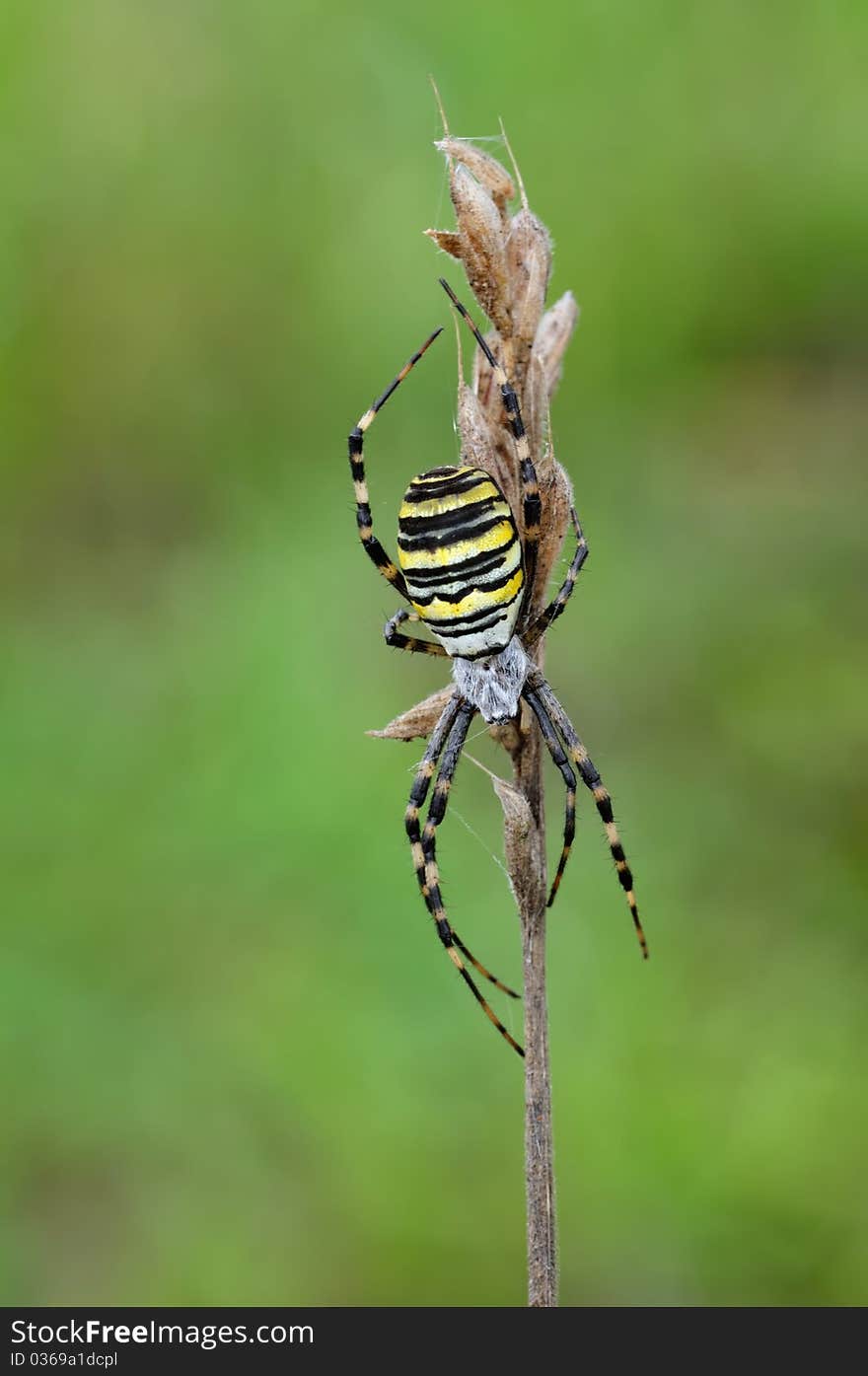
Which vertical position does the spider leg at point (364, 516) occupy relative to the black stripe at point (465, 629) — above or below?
above

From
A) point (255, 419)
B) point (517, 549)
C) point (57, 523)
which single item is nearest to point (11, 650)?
point (57, 523)

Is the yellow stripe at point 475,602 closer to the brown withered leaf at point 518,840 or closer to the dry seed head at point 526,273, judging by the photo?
the dry seed head at point 526,273

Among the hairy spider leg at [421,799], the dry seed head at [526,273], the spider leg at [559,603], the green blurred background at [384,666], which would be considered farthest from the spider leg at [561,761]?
the green blurred background at [384,666]

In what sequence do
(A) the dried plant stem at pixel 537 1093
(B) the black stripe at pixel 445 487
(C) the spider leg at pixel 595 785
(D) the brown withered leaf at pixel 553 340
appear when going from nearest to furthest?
(A) the dried plant stem at pixel 537 1093, (D) the brown withered leaf at pixel 553 340, (B) the black stripe at pixel 445 487, (C) the spider leg at pixel 595 785

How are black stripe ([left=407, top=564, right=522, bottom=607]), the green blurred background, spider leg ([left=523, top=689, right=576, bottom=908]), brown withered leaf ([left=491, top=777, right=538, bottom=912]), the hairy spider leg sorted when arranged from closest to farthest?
brown withered leaf ([left=491, top=777, right=538, bottom=912])
black stripe ([left=407, top=564, right=522, bottom=607])
spider leg ([left=523, top=689, right=576, bottom=908])
the hairy spider leg
the green blurred background

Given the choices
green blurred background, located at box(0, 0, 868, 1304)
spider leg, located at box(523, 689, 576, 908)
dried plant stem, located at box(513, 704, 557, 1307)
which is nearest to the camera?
dried plant stem, located at box(513, 704, 557, 1307)

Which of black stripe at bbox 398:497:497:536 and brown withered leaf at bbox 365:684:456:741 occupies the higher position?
black stripe at bbox 398:497:497:536

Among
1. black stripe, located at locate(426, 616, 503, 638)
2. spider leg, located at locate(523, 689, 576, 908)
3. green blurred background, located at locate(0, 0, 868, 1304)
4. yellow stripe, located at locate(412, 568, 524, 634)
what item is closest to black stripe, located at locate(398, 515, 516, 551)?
yellow stripe, located at locate(412, 568, 524, 634)

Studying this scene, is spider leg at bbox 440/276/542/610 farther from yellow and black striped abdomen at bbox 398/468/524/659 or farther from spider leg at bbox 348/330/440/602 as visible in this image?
spider leg at bbox 348/330/440/602

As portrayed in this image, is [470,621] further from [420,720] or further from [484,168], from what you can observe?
[484,168]
